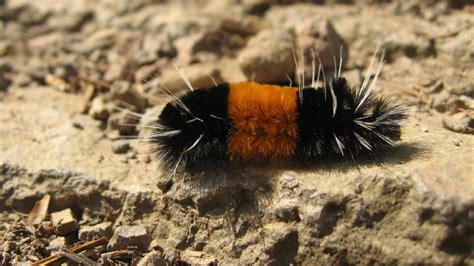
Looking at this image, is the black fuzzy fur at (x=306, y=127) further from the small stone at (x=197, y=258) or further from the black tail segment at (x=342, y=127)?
the small stone at (x=197, y=258)

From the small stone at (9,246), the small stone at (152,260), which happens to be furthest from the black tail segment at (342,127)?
the small stone at (9,246)

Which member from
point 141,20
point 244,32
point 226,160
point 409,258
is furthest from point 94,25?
point 409,258

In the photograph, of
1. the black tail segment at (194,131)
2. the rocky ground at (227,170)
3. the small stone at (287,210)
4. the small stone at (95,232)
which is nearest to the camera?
the rocky ground at (227,170)

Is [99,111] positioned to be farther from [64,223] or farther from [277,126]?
[277,126]

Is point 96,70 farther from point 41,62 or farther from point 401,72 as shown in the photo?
point 401,72

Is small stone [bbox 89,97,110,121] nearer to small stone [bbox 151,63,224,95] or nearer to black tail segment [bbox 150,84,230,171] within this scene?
small stone [bbox 151,63,224,95]
